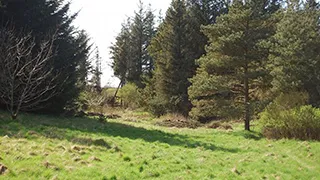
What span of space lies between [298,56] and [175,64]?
1535 centimetres

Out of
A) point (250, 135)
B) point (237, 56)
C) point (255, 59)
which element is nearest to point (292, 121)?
point (250, 135)

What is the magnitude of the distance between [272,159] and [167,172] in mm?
5064

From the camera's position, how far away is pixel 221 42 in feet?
68.9

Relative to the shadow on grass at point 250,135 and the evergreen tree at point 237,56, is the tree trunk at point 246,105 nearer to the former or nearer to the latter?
the evergreen tree at point 237,56

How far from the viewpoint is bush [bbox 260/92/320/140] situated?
1652 centimetres

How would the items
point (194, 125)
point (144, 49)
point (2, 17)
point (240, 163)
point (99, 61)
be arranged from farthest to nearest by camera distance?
1. point (99, 61)
2. point (144, 49)
3. point (194, 125)
4. point (2, 17)
5. point (240, 163)

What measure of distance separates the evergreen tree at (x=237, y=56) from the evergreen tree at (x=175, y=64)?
977 cm

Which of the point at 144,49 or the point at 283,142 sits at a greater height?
the point at 144,49

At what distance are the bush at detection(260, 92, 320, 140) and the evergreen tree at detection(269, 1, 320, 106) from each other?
1.16 m

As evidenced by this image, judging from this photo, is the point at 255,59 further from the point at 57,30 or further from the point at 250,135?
the point at 57,30

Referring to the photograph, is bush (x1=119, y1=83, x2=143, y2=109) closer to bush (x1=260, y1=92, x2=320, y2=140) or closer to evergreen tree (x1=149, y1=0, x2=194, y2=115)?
evergreen tree (x1=149, y1=0, x2=194, y2=115)

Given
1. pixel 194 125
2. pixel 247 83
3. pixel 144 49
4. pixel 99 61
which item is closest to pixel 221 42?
pixel 247 83

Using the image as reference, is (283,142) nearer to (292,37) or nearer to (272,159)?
(272,159)

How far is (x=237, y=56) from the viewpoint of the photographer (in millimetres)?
21016
